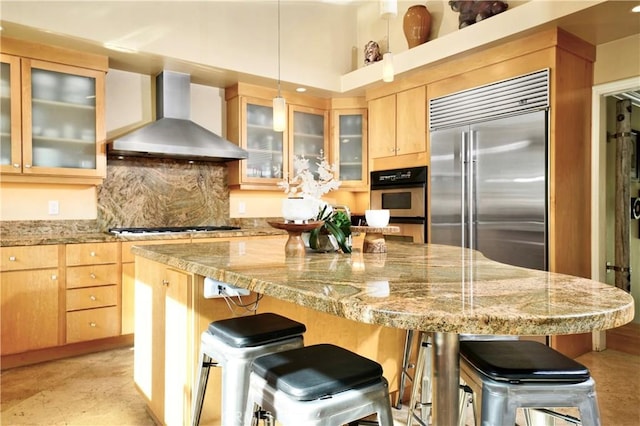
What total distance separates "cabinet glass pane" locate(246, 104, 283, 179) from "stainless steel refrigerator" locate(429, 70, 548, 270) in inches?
64.3

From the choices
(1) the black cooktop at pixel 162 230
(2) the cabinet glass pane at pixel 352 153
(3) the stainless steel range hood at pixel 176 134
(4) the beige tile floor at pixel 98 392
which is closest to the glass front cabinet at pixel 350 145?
(2) the cabinet glass pane at pixel 352 153

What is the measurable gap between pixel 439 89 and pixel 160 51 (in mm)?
2476

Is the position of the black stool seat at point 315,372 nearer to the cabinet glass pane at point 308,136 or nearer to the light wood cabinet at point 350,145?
the cabinet glass pane at point 308,136

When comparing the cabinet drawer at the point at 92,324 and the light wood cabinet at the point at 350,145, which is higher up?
the light wood cabinet at the point at 350,145

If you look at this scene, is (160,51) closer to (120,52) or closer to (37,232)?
(120,52)

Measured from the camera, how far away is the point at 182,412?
1745 millimetres

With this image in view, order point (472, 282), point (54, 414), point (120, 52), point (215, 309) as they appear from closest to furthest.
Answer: point (472, 282) → point (215, 309) → point (54, 414) → point (120, 52)

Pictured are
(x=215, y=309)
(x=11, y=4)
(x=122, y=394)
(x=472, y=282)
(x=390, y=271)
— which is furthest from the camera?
(x=11, y=4)

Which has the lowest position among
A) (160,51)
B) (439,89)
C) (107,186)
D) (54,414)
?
(54,414)

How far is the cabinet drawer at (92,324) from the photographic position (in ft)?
10.3

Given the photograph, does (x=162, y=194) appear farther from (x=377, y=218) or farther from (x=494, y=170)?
(x=494, y=170)

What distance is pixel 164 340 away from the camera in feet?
6.37

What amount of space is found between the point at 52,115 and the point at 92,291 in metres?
1.43

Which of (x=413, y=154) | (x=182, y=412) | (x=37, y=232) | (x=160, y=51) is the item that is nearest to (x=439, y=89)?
(x=413, y=154)
